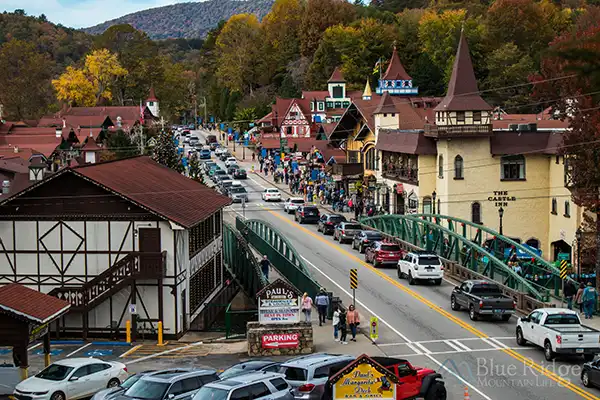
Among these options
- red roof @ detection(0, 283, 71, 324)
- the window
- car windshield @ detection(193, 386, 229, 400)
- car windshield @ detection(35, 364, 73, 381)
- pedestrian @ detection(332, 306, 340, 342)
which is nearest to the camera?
car windshield @ detection(193, 386, 229, 400)

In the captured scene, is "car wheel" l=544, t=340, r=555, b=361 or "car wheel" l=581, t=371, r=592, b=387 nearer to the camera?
"car wheel" l=581, t=371, r=592, b=387

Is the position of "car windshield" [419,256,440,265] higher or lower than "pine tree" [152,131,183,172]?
lower

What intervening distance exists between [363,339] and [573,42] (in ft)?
79.9

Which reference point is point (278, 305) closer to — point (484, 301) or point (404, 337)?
point (404, 337)

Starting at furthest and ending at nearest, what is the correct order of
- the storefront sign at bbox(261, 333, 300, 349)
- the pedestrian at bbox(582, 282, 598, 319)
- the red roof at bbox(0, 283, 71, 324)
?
the pedestrian at bbox(582, 282, 598, 319) < the storefront sign at bbox(261, 333, 300, 349) < the red roof at bbox(0, 283, 71, 324)

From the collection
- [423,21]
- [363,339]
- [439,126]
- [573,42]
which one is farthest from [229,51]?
[573,42]

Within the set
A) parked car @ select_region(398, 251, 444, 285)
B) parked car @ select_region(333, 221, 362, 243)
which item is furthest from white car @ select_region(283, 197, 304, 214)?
parked car @ select_region(398, 251, 444, 285)

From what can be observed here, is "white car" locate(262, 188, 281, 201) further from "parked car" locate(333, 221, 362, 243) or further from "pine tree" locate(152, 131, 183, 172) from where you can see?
"parked car" locate(333, 221, 362, 243)

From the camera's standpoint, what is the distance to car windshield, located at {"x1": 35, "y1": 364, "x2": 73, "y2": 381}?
26562 millimetres

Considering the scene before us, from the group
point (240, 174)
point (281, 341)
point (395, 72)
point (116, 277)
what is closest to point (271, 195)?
point (240, 174)

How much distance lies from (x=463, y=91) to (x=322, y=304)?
3422 centimetres

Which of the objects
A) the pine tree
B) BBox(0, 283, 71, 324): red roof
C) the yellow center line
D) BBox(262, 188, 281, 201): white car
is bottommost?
the yellow center line

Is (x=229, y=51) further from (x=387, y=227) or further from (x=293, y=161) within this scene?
(x=387, y=227)

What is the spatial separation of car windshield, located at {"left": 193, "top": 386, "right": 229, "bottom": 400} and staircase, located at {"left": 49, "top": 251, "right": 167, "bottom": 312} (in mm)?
14317
